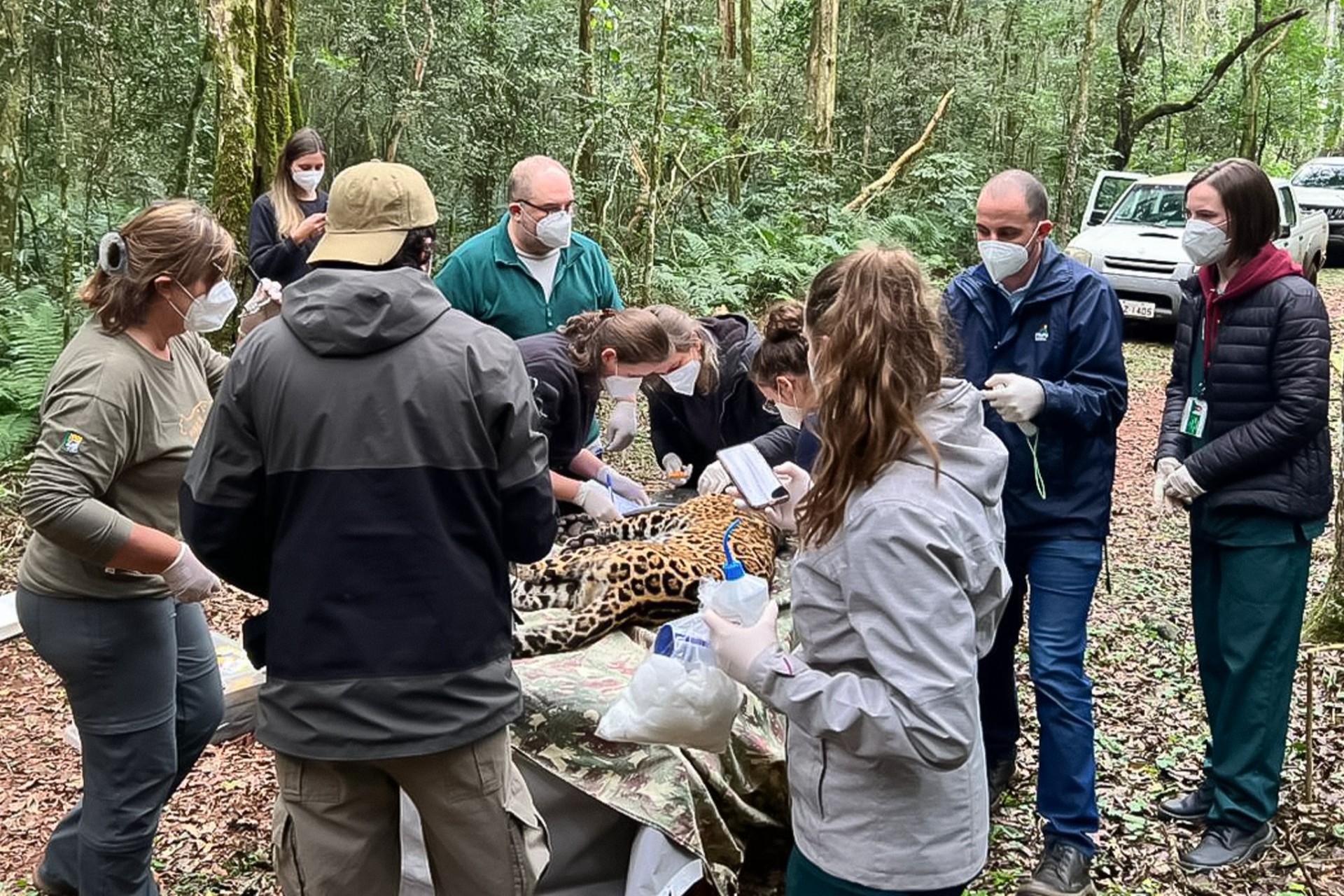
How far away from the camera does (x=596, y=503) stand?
14.4ft

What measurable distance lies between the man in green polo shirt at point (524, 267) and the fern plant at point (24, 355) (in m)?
3.27

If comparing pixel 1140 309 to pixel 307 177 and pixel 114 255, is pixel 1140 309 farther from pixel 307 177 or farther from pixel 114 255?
pixel 114 255

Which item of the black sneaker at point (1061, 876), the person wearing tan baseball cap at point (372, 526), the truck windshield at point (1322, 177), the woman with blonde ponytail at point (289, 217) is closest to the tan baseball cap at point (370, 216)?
the person wearing tan baseball cap at point (372, 526)

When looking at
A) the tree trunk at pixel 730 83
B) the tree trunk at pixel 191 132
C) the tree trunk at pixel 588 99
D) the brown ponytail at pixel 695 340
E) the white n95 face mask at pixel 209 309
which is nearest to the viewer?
the white n95 face mask at pixel 209 309

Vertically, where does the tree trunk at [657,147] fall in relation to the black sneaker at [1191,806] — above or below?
above

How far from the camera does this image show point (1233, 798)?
149 inches

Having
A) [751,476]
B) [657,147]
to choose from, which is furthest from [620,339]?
[657,147]

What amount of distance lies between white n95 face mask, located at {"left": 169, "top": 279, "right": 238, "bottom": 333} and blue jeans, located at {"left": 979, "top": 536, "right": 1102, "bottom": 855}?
244 cm

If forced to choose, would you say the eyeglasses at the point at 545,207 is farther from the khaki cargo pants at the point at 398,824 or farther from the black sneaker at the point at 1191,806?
the black sneaker at the point at 1191,806

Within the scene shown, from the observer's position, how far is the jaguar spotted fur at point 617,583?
358cm

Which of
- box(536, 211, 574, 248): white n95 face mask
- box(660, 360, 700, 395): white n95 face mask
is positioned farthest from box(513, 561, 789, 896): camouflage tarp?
box(536, 211, 574, 248): white n95 face mask

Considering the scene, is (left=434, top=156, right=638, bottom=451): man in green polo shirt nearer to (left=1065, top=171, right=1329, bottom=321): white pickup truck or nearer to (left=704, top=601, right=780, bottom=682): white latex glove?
(left=704, top=601, right=780, bottom=682): white latex glove

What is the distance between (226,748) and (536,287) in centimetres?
226

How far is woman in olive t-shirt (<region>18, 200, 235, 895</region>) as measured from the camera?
2.84 meters
